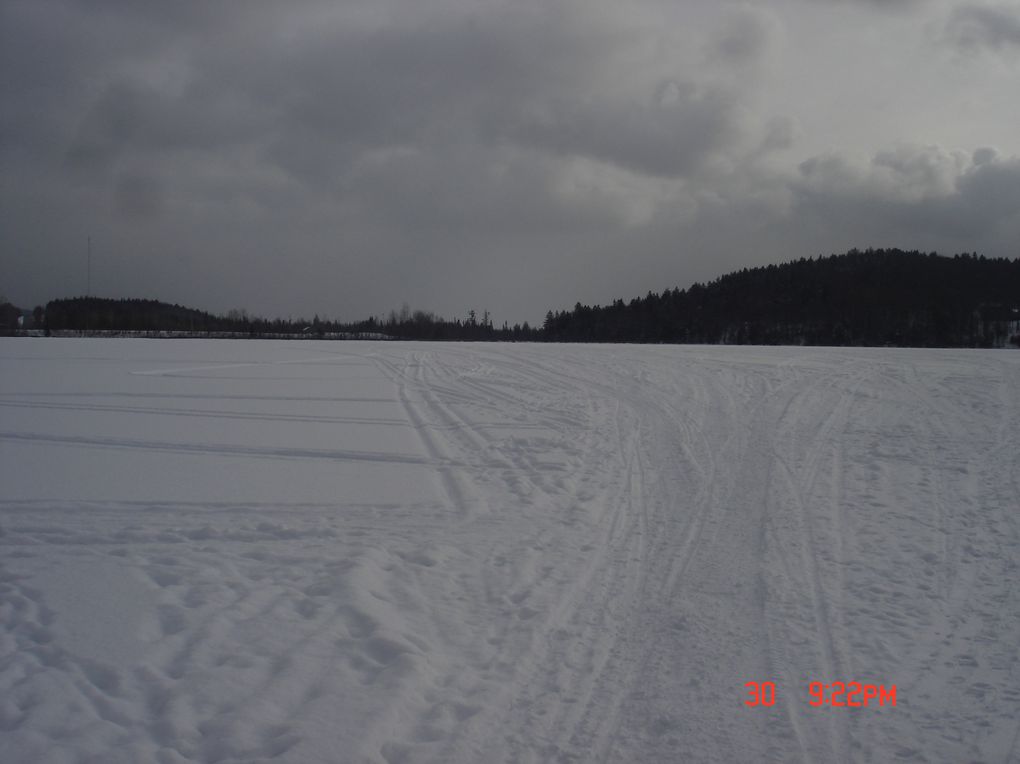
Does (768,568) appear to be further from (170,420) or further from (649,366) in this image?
(649,366)

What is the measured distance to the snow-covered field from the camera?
3.56 meters

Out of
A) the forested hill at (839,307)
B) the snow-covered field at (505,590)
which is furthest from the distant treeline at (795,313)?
the snow-covered field at (505,590)

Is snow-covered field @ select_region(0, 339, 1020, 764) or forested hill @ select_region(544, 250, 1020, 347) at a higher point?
forested hill @ select_region(544, 250, 1020, 347)

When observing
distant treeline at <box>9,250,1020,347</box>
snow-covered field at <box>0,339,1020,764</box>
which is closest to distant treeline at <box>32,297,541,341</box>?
distant treeline at <box>9,250,1020,347</box>

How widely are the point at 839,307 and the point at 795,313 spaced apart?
7181 mm

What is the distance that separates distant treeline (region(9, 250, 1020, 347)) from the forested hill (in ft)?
0.63

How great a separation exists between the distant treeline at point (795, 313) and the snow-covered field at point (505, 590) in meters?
102

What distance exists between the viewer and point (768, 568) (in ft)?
18.9

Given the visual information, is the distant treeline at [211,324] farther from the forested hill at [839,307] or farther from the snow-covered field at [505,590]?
the snow-covered field at [505,590]

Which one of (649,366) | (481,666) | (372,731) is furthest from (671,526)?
(649,366)

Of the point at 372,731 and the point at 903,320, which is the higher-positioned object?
the point at 903,320

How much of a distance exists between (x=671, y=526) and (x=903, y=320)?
119m
